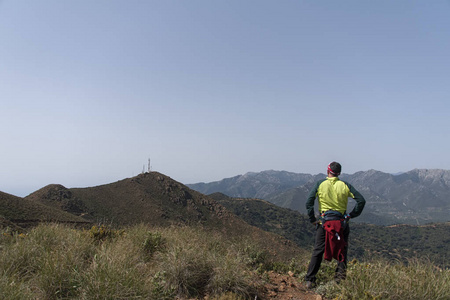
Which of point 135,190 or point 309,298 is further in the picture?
point 135,190

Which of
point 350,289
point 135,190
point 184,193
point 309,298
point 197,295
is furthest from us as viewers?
point 184,193

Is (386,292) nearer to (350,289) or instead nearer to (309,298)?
(350,289)

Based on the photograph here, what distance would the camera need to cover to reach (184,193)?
45062 mm

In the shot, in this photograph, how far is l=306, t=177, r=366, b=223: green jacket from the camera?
434 cm

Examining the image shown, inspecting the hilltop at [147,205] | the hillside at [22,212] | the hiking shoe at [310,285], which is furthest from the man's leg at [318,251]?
the hilltop at [147,205]

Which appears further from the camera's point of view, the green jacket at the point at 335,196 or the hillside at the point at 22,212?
the hillside at the point at 22,212

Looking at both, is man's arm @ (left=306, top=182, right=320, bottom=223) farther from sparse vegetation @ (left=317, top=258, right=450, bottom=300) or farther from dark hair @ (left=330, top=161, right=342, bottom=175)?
sparse vegetation @ (left=317, top=258, right=450, bottom=300)

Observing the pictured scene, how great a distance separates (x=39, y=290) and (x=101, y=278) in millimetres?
811

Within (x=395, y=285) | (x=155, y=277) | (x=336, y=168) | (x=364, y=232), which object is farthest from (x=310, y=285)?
(x=364, y=232)

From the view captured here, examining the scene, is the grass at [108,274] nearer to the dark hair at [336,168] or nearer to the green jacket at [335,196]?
the green jacket at [335,196]

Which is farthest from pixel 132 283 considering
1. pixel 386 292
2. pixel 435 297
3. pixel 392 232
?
pixel 392 232

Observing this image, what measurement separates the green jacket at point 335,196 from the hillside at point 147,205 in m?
26.5

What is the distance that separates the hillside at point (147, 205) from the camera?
33250 millimetres

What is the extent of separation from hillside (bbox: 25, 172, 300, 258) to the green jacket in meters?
26.5
